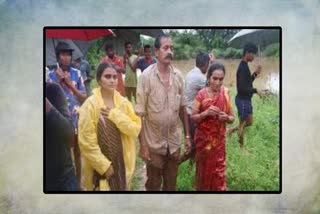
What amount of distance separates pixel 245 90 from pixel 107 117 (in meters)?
0.91

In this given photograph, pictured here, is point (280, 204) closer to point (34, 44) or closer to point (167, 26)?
point (167, 26)

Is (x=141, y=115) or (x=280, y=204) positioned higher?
(x=141, y=115)

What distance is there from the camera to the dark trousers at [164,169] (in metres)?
5.33

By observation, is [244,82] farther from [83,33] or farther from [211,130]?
[83,33]

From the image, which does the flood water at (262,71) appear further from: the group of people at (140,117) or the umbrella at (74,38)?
the umbrella at (74,38)

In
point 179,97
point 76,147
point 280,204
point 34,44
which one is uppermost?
point 34,44

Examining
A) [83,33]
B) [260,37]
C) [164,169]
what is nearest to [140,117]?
[164,169]

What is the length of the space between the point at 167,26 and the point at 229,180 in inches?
42.3

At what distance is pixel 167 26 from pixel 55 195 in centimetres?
131

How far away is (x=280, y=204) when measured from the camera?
5.34 metres

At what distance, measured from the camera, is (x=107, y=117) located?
17.5ft

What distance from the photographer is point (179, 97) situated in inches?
210

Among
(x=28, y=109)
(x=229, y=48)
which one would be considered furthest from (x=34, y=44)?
(x=229, y=48)

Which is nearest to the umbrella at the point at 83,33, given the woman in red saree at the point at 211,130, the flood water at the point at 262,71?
the flood water at the point at 262,71
